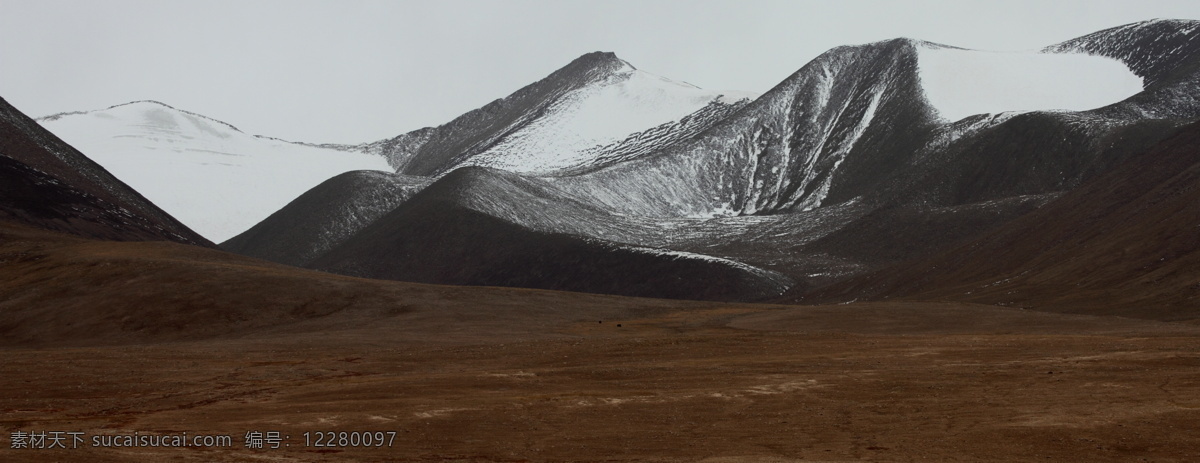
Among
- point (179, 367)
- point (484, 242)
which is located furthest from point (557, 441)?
point (484, 242)

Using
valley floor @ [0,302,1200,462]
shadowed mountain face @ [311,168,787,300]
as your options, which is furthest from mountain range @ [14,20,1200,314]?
valley floor @ [0,302,1200,462]

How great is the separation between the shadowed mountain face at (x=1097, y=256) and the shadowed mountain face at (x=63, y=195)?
67.4 meters

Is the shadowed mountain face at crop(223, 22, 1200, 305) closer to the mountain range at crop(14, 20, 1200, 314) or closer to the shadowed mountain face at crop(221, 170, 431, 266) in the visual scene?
the mountain range at crop(14, 20, 1200, 314)

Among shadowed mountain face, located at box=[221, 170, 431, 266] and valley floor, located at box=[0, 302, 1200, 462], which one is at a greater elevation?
shadowed mountain face, located at box=[221, 170, 431, 266]

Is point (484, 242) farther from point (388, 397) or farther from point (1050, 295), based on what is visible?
point (388, 397)

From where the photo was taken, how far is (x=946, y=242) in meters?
134

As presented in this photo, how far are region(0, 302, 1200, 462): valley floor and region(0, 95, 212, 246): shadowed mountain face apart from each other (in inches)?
2014

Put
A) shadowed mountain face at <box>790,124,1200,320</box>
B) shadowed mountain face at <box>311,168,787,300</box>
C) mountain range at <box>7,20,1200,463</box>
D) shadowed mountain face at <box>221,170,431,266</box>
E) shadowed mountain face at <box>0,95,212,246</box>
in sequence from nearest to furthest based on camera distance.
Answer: mountain range at <box>7,20,1200,463</box> → shadowed mountain face at <box>790,124,1200,320</box> → shadowed mountain face at <box>0,95,212,246</box> → shadowed mountain face at <box>311,168,787,300</box> → shadowed mountain face at <box>221,170,431,266</box>

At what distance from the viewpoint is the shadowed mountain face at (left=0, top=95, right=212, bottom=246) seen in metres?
94.0

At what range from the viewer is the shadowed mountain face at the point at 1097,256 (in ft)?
241

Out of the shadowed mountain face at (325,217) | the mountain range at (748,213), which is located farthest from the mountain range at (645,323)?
the shadowed mountain face at (325,217)

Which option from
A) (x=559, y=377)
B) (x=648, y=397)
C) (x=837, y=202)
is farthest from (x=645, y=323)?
(x=837, y=202)

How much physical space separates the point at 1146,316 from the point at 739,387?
45.5m

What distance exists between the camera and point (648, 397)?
102ft
